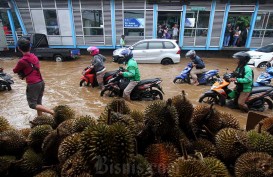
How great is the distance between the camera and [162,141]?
1.46 metres

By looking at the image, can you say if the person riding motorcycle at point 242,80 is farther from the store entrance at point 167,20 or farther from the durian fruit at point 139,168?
the store entrance at point 167,20

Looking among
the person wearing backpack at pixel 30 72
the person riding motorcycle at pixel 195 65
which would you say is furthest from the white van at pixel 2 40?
the person riding motorcycle at pixel 195 65

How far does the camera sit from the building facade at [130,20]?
44.0 ft

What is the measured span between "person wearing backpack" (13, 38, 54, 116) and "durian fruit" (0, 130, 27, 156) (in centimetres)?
215

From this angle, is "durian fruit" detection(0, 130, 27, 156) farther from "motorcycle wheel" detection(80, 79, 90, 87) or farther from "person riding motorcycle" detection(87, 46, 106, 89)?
"motorcycle wheel" detection(80, 79, 90, 87)

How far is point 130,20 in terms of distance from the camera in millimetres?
13859

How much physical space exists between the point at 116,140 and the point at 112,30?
13825 mm

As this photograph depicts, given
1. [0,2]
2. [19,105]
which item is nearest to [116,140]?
[19,105]

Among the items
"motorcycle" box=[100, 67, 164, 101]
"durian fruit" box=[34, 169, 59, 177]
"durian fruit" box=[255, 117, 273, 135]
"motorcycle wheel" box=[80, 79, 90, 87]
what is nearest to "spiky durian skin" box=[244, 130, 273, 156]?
"durian fruit" box=[255, 117, 273, 135]

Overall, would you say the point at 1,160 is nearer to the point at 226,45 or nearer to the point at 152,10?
the point at 152,10

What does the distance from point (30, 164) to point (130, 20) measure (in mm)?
13567

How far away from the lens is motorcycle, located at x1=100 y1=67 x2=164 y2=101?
5.86 meters

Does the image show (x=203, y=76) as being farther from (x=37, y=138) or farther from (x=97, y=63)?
(x=37, y=138)

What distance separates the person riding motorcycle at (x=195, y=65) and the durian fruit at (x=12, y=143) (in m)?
6.81
